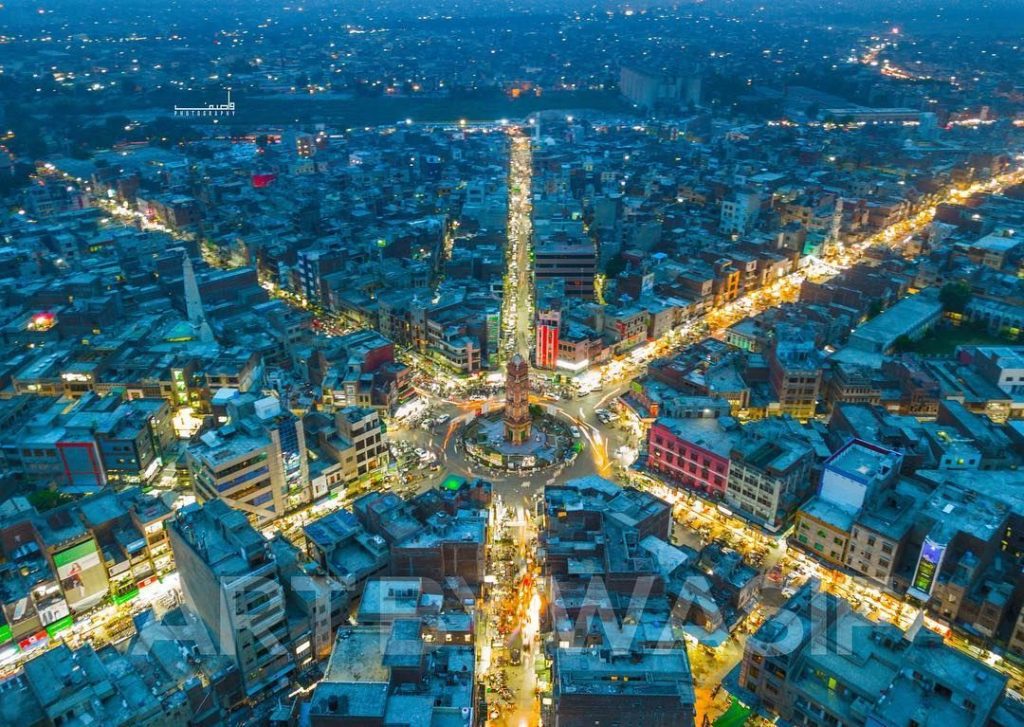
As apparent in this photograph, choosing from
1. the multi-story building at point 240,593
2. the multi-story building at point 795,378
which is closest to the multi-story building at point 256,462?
the multi-story building at point 240,593

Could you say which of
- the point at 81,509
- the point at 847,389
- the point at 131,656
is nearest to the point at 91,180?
the point at 81,509

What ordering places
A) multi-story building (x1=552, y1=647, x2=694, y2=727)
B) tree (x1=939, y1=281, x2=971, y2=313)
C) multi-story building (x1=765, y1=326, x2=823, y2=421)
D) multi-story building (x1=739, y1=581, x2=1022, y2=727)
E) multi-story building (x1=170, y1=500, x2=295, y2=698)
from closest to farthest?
multi-story building (x1=739, y1=581, x2=1022, y2=727), multi-story building (x1=552, y1=647, x2=694, y2=727), multi-story building (x1=170, y1=500, x2=295, y2=698), multi-story building (x1=765, y1=326, x2=823, y2=421), tree (x1=939, y1=281, x2=971, y2=313)

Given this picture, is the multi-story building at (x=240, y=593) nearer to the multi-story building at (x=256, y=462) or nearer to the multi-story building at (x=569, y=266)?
the multi-story building at (x=256, y=462)

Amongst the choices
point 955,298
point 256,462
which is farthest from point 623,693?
point 955,298

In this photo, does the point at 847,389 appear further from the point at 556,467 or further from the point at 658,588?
the point at 658,588

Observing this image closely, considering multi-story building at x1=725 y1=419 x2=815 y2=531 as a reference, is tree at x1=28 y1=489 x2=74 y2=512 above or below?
below

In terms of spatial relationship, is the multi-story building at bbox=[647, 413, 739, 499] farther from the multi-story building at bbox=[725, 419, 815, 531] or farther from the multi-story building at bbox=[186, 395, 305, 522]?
the multi-story building at bbox=[186, 395, 305, 522]

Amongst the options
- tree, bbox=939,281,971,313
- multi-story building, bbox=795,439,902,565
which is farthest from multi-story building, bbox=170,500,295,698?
tree, bbox=939,281,971,313
